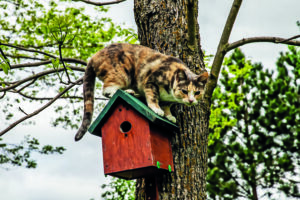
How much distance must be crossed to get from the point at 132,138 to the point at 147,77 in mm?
585

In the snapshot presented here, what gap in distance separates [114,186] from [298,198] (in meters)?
8.73

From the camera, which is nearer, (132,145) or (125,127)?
(132,145)

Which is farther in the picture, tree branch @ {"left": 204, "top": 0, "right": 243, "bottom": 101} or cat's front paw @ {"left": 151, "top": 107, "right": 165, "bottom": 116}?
tree branch @ {"left": 204, "top": 0, "right": 243, "bottom": 101}

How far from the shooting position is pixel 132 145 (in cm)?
314

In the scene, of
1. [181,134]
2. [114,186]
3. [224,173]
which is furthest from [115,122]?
[224,173]

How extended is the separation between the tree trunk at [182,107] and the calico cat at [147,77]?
237mm

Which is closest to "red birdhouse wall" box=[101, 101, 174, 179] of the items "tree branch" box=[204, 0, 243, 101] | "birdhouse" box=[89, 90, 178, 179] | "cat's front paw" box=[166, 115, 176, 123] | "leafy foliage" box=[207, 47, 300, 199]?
"birdhouse" box=[89, 90, 178, 179]

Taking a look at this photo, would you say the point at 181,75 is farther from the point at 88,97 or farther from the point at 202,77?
the point at 88,97

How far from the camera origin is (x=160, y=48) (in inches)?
148

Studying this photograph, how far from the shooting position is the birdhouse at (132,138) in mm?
3072

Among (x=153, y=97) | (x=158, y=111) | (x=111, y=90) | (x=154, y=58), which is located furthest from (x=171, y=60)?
(x=111, y=90)

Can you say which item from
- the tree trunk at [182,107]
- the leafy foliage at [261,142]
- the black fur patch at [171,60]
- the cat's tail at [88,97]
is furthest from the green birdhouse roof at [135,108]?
the leafy foliage at [261,142]

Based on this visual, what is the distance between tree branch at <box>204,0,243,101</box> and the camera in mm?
3758

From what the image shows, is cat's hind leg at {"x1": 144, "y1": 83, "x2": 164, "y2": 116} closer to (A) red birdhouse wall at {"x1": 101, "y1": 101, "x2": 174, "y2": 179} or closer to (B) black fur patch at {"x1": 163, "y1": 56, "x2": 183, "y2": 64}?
(A) red birdhouse wall at {"x1": 101, "y1": 101, "x2": 174, "y2": 179}
